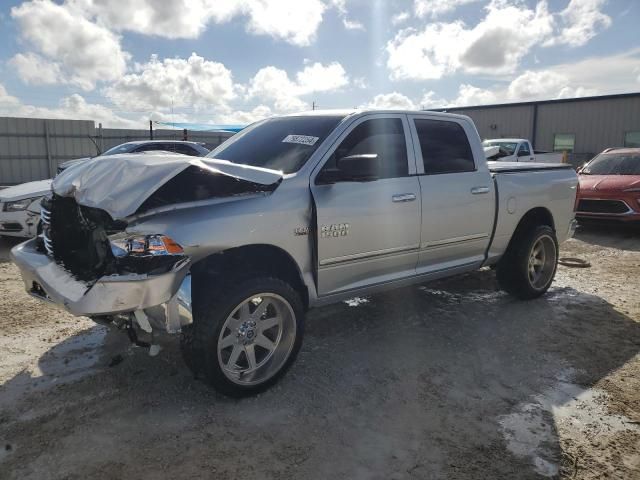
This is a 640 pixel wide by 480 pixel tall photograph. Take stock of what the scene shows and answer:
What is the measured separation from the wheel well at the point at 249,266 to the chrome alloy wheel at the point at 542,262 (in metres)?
3.05

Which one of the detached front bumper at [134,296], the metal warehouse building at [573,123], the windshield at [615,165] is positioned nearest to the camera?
the detached front bumper at [134,296]

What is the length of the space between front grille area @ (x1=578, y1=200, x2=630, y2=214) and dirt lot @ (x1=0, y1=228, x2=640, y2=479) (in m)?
4.87

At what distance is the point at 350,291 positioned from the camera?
12.5ft

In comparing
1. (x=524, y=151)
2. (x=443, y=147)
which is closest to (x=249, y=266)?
(x=443, y=147)

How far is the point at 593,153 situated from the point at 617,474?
27.3 m

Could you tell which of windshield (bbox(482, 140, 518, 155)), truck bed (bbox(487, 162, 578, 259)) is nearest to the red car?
truck bed (bbox(487, 162, 578, 259))

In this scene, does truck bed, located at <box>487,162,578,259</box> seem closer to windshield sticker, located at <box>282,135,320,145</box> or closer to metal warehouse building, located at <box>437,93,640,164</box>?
windshield sticker, located at <box>282,135,320,145</box>

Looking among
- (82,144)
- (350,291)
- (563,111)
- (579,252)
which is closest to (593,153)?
(563,111)

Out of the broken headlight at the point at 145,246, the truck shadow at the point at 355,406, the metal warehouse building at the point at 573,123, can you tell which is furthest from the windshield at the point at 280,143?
the metal warehouse building at the point at 573,123

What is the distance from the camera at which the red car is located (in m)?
8.95

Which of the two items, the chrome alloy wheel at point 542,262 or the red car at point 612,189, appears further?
the red car at point 612,189

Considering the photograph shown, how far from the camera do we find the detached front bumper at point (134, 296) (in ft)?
9.02

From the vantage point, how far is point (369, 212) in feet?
12.3

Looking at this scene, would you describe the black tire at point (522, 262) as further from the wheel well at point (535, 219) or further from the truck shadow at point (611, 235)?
the truck shadow at point (611, 235)
